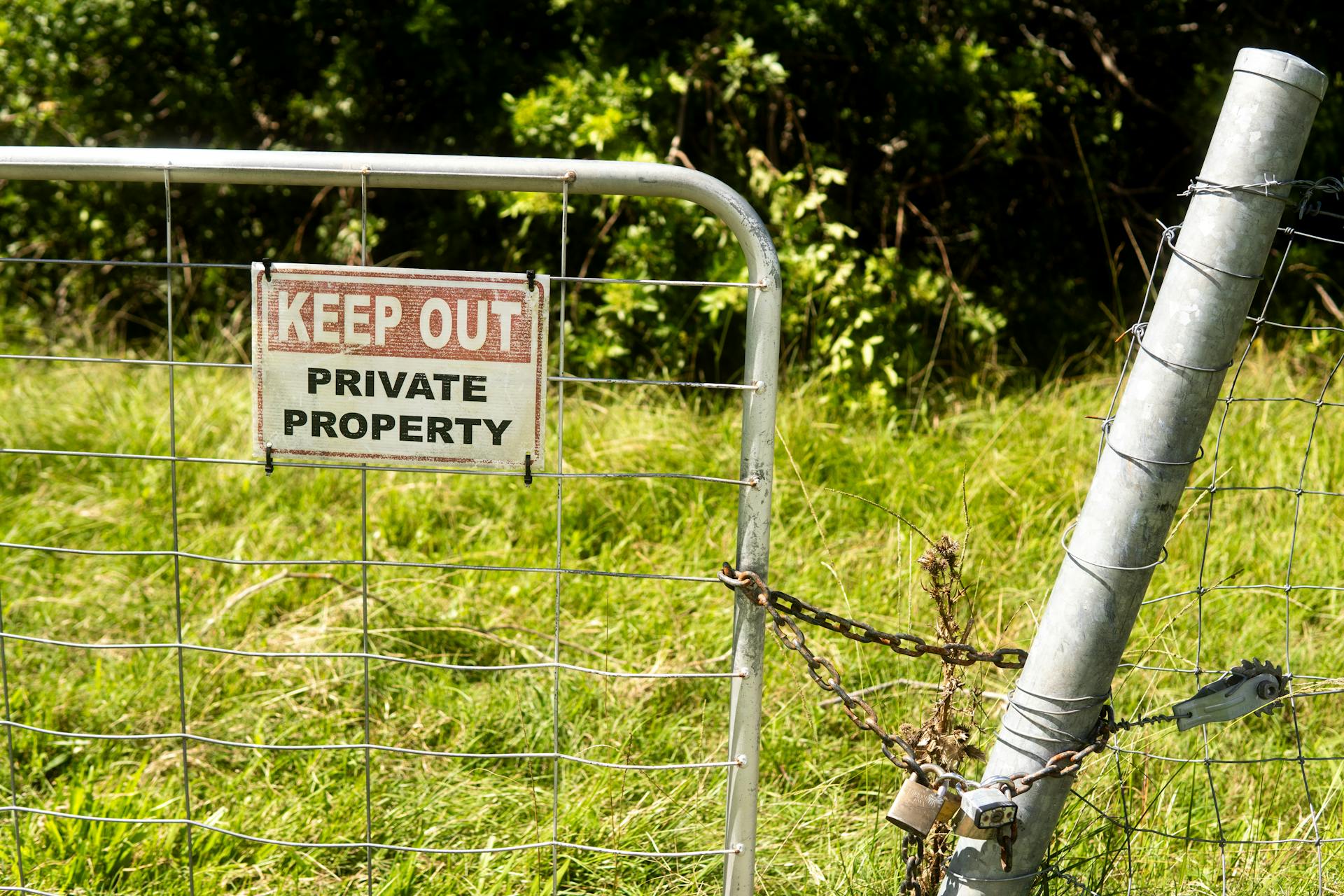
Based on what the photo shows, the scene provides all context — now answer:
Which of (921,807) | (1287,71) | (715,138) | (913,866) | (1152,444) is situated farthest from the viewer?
(715,138)

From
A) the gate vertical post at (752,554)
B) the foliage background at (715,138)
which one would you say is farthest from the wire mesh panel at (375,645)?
the foliage background at (715,138)

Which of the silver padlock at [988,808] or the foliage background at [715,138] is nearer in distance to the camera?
the silver padlock at [988,808]

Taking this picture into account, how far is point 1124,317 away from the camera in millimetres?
6035

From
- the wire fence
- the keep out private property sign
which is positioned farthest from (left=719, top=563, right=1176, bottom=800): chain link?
the keep out private property sign

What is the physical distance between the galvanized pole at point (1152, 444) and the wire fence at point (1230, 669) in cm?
8

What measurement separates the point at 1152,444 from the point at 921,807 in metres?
0.68

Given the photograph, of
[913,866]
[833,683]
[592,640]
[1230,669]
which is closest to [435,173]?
[833,683]

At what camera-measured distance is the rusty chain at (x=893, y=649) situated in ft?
5.82

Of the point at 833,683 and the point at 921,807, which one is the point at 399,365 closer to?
the point at 833,683

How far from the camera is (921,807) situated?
→ 5.96ft

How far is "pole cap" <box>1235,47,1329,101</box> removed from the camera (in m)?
1.60

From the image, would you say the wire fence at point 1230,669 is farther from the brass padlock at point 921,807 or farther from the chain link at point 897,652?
the brass padlock at point 921,807

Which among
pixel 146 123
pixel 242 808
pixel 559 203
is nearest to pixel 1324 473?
pixel 559 203

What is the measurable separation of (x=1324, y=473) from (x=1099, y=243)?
9.57 ft
